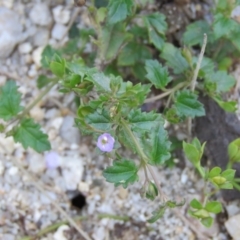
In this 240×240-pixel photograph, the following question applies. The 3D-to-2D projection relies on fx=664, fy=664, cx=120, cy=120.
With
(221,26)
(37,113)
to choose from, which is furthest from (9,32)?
(221,26)

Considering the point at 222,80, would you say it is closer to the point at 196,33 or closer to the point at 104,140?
the point at 196,33

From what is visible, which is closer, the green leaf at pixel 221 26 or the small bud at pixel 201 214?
the small bud at pixel 201 214

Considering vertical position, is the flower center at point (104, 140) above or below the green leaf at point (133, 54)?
above

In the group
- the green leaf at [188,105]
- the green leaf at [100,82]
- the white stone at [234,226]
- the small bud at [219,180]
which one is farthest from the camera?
the white stone at [234,226]

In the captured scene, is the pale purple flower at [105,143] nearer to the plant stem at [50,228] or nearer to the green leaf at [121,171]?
the green leaf at [121,171]

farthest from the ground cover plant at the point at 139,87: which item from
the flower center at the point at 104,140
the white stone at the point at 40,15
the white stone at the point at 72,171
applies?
the white stone at the point at 72,171

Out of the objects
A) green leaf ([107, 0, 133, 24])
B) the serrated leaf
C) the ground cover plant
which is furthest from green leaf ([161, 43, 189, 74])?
the serrated leaf
